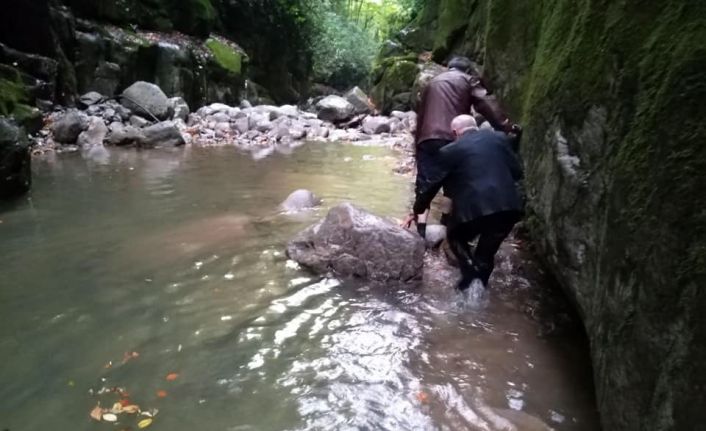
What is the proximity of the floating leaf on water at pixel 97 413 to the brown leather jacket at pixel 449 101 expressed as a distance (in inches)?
153

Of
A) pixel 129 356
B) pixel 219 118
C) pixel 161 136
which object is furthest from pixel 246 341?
pixel 219 118

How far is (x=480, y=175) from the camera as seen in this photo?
170 inches

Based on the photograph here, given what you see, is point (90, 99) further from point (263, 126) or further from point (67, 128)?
point (263, 126)

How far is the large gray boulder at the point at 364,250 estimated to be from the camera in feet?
16.3

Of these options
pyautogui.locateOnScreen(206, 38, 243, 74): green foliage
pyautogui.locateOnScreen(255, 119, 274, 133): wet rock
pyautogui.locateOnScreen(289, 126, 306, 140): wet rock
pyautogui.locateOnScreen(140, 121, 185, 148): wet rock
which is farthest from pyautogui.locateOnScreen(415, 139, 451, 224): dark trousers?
pyautogui.locateOnScreen(206, 38, 243, 74): green foliage

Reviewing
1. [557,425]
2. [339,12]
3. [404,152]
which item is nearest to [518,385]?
[557,425]

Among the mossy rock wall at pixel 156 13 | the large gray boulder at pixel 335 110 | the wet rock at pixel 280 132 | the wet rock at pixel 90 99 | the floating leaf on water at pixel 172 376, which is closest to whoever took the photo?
the floating leaf on water at pixel 172 376

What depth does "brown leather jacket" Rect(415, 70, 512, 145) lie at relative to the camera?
5535 millimetres

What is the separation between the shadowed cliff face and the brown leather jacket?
1477mm

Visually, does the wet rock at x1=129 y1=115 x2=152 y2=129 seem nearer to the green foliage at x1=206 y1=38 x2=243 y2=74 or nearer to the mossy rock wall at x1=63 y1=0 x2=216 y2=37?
the mossy rock wall at x1=63 y1=0 x2=216 y2=37

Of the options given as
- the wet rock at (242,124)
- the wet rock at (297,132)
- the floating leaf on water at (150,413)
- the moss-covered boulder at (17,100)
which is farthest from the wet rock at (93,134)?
the floating leaf on water at (150,413)

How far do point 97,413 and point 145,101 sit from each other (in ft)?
46.9

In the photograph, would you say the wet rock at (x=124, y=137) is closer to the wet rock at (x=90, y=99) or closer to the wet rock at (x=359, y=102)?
the wet rock at (x=90, y=99)

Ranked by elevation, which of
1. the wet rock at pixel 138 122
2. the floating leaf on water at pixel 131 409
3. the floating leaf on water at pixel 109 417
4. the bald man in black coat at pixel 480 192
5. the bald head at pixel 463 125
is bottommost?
the wet rock at pixel 138 122
